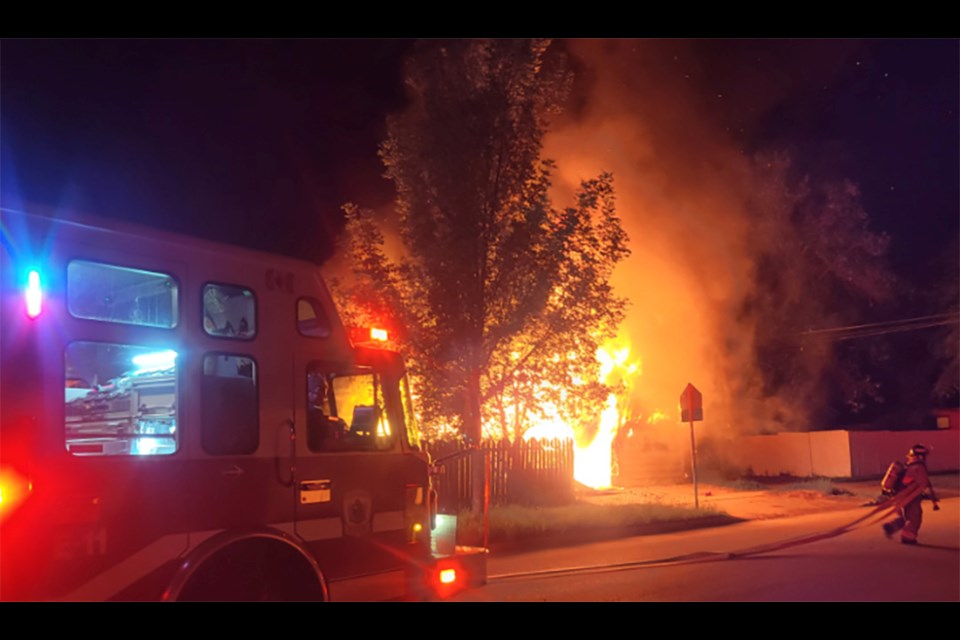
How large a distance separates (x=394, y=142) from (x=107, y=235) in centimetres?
1041

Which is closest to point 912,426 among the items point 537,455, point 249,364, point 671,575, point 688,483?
point 688,483

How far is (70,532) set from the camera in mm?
4027

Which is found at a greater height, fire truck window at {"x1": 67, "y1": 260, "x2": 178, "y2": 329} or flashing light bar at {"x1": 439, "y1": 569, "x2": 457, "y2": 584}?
fire truck window at {"x1": 67, "y1": 260, "x2": 178, "y2": 329}

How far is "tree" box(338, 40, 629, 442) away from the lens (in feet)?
46.1

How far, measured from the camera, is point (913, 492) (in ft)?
37.9

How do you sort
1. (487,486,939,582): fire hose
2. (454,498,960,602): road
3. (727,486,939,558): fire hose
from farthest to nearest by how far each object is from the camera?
(727,486,939,558): fire hose, (487,486,939,582): fire hose, (454,498,960,602): road

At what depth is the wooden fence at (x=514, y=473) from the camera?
15234 mm

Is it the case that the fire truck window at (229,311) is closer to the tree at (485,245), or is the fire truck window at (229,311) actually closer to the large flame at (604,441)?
the tree at (485,245)

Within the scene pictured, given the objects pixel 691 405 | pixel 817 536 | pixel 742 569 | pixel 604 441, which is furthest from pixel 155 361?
pixel 604 441

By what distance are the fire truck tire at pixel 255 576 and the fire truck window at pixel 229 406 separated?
1.63ft

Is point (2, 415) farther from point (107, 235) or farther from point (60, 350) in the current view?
point (107, 235)

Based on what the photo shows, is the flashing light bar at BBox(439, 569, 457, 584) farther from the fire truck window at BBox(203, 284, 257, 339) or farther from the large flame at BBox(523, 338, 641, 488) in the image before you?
the large flame at BBox(523, 338, 641, 488)

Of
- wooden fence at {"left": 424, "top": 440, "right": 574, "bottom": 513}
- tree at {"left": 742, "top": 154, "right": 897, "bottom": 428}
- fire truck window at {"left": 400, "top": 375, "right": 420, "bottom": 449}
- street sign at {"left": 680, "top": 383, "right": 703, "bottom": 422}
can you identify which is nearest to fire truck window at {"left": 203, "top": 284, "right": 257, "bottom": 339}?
fire truck window at {"left": 400, "top": 375, "right": 420, "bottom": 449}

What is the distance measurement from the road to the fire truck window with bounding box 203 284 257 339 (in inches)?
164
